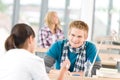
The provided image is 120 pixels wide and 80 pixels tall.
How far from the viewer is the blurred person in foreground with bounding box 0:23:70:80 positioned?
1.97 metres

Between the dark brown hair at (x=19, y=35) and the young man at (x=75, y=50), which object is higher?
the dark brown hair at (x=19, y=35)

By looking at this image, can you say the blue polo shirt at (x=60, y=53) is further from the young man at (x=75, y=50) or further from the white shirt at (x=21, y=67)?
the white shirt at (x=21, y=67)

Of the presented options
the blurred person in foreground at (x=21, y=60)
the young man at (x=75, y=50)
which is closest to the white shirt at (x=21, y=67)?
the blurred person in foreground at (x=21, y=60)

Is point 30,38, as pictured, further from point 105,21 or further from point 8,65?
point 105,21

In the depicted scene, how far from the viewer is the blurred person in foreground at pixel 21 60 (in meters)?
1.97

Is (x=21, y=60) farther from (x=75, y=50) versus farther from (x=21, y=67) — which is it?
A: (x=75, y=50)

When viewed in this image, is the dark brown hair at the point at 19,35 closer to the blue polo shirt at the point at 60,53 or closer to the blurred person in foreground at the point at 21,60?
the blurred person in foreground at the point at 21,60

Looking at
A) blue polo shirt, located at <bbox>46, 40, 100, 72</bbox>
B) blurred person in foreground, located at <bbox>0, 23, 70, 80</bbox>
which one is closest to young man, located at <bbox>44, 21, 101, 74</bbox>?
blue polo shirt, located at <bbox>46, 40, 100, 72</bbox>

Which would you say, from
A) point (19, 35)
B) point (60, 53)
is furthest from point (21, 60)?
point (60, 53)

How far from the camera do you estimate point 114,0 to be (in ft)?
23.3

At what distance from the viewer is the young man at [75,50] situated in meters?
3.04

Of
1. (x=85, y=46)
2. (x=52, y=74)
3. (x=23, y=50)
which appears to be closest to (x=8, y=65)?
(x=23, y=50)

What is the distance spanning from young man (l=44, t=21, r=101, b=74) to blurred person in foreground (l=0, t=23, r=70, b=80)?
1019 millimetres

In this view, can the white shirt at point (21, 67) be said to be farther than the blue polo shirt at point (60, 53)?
No
